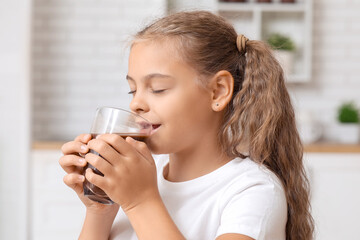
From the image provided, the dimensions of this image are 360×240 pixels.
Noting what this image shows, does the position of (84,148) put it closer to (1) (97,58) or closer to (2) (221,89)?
(2) (221,89)

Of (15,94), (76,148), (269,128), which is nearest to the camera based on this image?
(76,148)

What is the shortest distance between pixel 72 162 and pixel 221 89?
0.43 m

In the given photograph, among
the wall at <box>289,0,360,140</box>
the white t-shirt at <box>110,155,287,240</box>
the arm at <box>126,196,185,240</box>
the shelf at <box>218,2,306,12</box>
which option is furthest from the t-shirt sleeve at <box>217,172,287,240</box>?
the wall at <box>289,0,360,140</box>

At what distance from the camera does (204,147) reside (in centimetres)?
142

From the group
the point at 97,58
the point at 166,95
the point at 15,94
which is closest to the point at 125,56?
the point at 97,58

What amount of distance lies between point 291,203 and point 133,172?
1.46 feet

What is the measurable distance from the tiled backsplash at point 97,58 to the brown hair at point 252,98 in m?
2.69

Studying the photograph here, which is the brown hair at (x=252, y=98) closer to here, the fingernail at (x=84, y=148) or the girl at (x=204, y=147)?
the girl at (x=204, y=147)

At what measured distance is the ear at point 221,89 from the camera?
4.50ft

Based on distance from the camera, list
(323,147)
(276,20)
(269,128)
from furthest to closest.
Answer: (276,20), (323,147), (269,128)

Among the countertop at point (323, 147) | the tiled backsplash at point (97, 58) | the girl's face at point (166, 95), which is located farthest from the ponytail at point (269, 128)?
the tiled backsplash at point (97, 58)

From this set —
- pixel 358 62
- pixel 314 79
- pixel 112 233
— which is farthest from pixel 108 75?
pixel 112 233

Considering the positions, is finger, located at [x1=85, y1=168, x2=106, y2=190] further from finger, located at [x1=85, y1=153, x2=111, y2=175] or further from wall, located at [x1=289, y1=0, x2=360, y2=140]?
wall, located at [x1=289, y1=0, x2=360, y2=140]

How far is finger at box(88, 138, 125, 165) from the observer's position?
113cm
